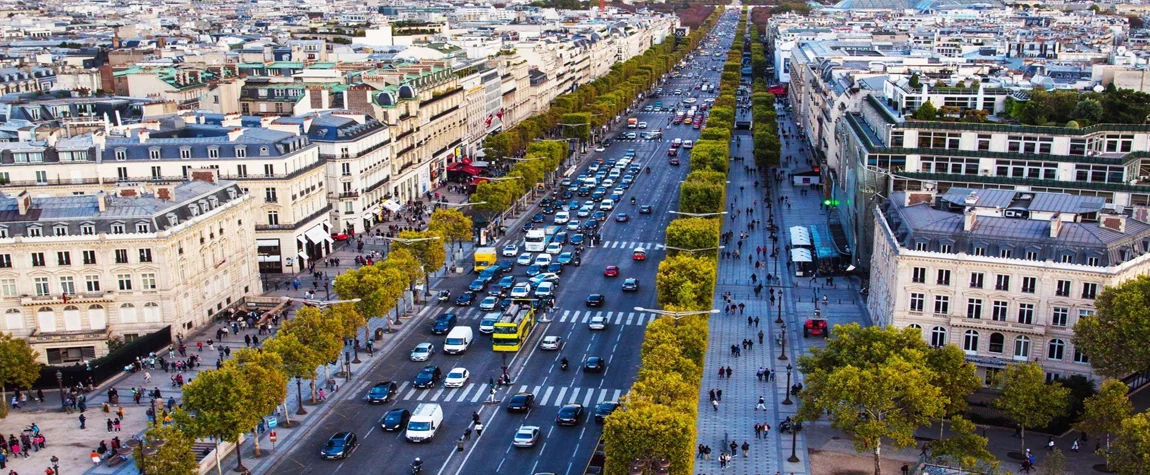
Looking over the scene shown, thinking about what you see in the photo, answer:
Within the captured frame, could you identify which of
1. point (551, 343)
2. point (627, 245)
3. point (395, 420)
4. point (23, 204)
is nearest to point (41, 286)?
point (23, 204)

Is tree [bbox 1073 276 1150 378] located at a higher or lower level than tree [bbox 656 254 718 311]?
higher

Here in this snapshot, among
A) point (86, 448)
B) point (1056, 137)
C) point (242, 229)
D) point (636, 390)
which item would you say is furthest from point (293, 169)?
point (1056, 137)

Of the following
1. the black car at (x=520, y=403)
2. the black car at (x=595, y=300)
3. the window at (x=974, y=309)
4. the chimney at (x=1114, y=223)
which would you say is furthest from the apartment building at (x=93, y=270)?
the chimney at (x=1114, y=223)

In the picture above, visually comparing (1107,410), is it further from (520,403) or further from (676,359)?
(520,403)

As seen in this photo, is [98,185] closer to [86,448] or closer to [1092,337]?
[86,448]

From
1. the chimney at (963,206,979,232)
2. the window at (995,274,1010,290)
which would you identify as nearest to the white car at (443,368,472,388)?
the chimney at (963,206,979,232)

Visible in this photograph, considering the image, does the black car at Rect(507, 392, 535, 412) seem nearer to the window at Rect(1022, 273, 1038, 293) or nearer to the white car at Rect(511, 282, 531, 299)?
the white car at Rect(511, 282, 531, 299)

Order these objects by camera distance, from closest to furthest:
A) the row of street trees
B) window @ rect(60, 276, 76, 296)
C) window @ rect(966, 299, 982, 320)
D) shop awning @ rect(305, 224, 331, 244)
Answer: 1. the row of street trees
2. window @ rect(966, 299, 982, 320)
3. window @ rect(60, 276, 76, 296)
4. shop awning @ rect(305, 224, 331, 244)
